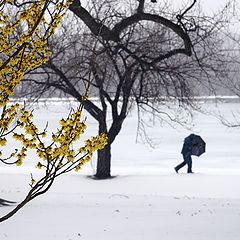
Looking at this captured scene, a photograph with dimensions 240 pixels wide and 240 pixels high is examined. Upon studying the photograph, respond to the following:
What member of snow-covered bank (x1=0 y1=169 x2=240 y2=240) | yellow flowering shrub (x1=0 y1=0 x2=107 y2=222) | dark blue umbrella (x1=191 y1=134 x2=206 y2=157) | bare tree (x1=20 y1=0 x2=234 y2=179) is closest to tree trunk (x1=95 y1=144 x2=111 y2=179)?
bare tree (x1=20 y1=0 x2=234 y2=179)

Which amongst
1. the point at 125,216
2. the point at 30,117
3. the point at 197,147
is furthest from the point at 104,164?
the point at 30,117

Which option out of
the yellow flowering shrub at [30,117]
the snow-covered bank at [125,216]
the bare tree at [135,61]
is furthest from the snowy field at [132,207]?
the yellow flowering shrub at [30,117]

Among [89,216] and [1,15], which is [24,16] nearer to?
[1,15]

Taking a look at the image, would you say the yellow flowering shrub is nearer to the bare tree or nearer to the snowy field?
the snowy field

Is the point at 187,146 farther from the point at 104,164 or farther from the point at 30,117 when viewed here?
the point at 30,117

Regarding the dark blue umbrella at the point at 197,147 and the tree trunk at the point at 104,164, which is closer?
the tree trunk at the point at 104,164

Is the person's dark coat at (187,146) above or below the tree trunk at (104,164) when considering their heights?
above

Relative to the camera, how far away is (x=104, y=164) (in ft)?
44.2

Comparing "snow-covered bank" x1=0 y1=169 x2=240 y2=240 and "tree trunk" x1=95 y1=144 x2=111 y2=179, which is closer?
"snow-covered bank" x1=0 y1=169 x2=240 y2=240

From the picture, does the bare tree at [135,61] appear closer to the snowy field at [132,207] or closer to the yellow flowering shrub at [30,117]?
the snowy field at [132,207]

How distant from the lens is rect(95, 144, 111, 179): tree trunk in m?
13.4

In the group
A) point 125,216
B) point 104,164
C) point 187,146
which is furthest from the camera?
point 187,146

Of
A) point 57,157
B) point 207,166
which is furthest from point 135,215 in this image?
point 207,166

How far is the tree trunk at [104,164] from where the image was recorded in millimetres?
13377
